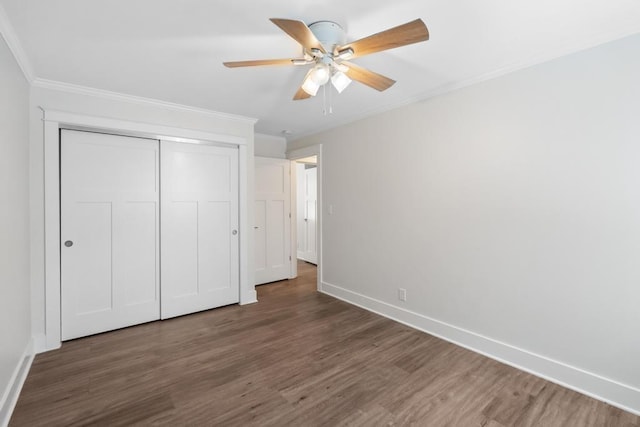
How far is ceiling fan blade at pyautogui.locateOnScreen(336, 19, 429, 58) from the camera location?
1377 mm

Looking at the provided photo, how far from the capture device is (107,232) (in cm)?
287

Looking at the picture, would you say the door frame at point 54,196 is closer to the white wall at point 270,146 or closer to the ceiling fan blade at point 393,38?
the white wall at point 270,146

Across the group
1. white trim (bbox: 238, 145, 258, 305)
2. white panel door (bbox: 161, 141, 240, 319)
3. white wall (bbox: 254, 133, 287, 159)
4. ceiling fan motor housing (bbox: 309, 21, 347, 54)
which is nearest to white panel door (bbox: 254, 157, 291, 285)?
white wall (bbox: 254, 133, 287, 159)

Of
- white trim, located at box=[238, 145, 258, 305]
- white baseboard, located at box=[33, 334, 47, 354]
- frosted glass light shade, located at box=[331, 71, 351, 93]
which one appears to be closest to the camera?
frosted glass light shade, located at box=[331, 71, 351, 93]

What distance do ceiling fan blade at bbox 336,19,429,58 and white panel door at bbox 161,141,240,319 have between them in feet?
7.55

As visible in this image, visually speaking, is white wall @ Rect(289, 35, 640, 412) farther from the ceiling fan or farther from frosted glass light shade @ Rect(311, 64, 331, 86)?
frosted glass light shade @ Rect(311, 64, 331, 86)

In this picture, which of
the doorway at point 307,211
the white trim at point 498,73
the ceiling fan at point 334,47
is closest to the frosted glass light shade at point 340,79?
the ceiling fan at point 334,47

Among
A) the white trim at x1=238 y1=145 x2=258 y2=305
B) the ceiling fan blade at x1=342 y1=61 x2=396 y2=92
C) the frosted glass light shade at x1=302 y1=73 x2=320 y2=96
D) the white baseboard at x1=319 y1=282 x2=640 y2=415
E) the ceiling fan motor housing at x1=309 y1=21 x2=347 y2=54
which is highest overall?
the ceiling fan motor housing at x1=309 y1=21 x2=347 y2=54

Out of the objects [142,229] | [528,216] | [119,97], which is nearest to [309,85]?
[528,216]

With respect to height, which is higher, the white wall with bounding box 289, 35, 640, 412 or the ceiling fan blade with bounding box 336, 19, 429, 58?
the ceiling fan blade with bounding box 336, 19, 429, 58

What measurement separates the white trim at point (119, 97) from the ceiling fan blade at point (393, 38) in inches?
86.3

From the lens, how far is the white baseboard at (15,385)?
1.71 m

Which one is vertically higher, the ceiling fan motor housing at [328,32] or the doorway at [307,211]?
the ceiling fan motor housing at [328,32]

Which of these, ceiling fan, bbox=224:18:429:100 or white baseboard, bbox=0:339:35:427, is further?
white baseboard, bbox=0:339:35:427
